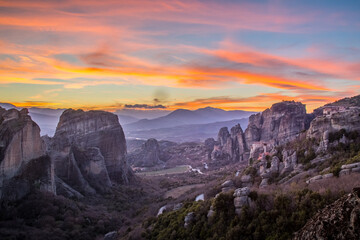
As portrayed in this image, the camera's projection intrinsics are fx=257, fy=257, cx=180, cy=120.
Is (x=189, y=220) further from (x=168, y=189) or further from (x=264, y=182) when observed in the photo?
(x=168, y=189)

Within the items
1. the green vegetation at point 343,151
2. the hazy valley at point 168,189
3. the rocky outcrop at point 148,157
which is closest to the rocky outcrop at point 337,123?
the hazy valley at point 168,189

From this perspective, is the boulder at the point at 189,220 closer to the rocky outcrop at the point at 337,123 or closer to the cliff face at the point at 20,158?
the rocky outcrop at the point at 337,123

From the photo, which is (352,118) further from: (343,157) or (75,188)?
(75,188)

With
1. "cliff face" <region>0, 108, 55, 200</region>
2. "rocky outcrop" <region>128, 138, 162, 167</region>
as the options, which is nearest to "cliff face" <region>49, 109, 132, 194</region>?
"cliff face" <region>0, 108, 55, 200</region>

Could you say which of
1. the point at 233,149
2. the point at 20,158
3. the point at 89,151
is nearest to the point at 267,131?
the point at 233,149

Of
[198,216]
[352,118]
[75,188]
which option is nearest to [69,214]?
[75,188]

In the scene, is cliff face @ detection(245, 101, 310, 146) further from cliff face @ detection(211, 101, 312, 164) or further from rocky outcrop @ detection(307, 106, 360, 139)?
rocky outcrop @ detection(307, 106, 360, 139)
